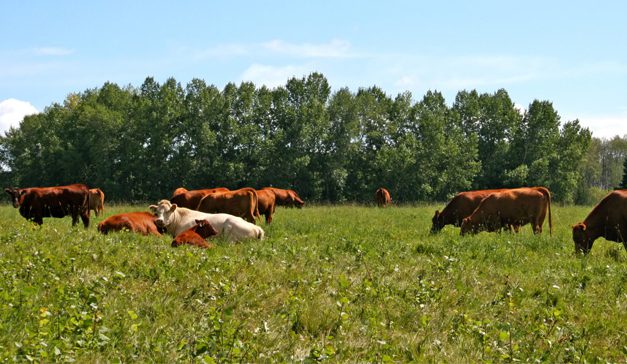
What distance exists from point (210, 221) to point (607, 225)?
29.7ft

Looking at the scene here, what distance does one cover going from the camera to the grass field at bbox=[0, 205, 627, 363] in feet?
16.2

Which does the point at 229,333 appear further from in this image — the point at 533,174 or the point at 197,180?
the point at 533,174

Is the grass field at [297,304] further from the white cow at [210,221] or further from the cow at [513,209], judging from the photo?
the cow at [513,209]

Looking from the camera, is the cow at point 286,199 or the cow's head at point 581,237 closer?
the cow's head at point 581,237

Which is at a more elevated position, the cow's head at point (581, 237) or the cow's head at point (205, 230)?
the cow's head at point (581, 237)

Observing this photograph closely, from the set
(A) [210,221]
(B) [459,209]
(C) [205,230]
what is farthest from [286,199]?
(C) [205,230]

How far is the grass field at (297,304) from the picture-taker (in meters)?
4.93

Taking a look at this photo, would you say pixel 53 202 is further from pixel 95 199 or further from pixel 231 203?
pixel 95 199

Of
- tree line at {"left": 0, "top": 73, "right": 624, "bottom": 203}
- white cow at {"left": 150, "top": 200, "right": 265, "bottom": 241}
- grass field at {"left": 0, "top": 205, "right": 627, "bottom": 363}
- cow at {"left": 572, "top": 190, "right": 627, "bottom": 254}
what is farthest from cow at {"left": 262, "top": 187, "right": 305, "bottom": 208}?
grass field at {"left": 0, "top": 205, "right": 627, "bottom": 363}

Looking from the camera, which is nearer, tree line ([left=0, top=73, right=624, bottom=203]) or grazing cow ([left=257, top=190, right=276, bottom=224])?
grazing cow ([left=257, top=190, right=276, bottom=224])

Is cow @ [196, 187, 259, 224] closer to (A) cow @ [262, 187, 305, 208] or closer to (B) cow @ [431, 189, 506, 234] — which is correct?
(B) cow @ [431, 189, 506, 234]

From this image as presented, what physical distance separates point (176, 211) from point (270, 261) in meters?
5.52

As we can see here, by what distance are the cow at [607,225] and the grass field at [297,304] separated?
177cm

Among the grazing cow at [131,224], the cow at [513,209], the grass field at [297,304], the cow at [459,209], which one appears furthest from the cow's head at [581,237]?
the grazing cow at [131,224]
